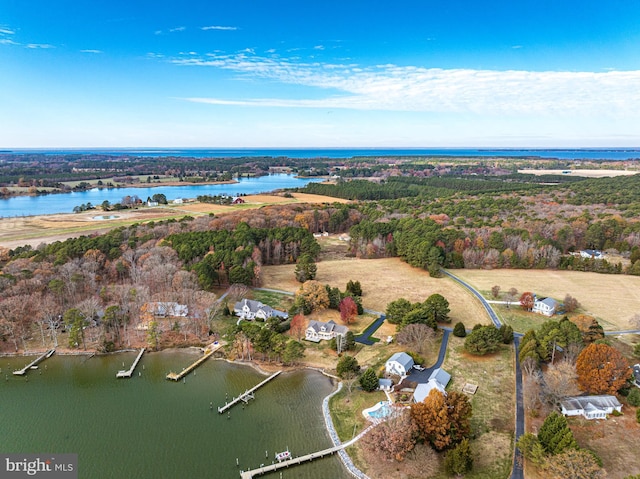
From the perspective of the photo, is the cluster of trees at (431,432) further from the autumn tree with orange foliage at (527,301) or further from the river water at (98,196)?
the river water at (98,196)

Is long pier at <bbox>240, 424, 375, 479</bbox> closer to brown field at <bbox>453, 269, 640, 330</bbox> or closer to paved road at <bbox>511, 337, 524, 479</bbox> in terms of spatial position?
paved road at <bbox>511, 337, 524, 479</bbox>

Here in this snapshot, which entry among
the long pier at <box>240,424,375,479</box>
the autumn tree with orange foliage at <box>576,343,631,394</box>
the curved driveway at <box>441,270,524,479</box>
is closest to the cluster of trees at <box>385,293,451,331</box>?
the curved driveway at <box>441,270,524,479</box>

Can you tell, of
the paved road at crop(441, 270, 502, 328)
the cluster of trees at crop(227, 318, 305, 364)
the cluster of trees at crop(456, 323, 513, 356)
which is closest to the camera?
the cluster of trees at crop(227, 318, 305, 364)

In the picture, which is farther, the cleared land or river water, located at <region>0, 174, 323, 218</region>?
river water, located at <region>0, 174, 323, 218</region>

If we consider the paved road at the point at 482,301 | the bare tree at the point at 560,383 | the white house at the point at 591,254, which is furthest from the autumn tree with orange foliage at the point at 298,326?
the white house at the point at 591,254

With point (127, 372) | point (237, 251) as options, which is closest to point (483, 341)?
point (127, 372)
